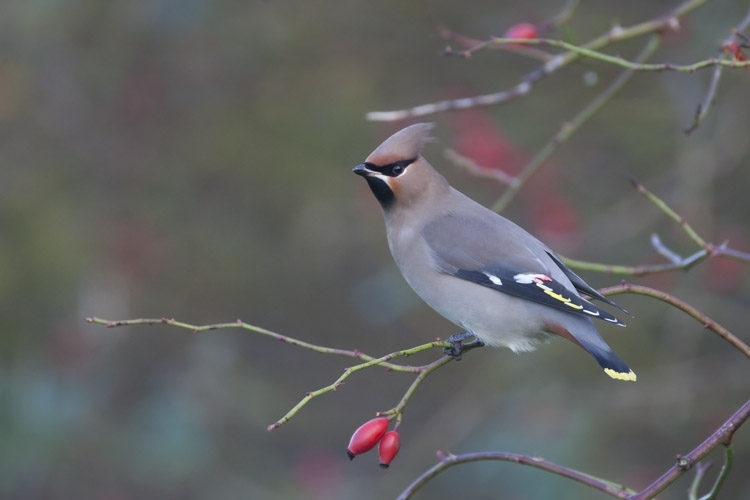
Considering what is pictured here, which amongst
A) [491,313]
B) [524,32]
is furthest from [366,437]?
[524,32]

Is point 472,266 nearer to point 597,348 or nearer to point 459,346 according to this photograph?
point 459,346

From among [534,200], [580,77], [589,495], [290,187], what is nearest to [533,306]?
[589,495]

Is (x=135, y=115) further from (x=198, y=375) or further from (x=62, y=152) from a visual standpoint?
(x=198, y=375)

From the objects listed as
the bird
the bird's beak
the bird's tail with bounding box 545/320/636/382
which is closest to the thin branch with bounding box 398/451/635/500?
the bird's tail with bounding box 545/320/636/382

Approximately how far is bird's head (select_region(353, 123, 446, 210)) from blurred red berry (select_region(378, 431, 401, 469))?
0.91 meters

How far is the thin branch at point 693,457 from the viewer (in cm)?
198

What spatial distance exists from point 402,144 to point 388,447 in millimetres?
1059

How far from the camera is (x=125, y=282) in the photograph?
18.2 ft

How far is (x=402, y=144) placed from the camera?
3.21 meters

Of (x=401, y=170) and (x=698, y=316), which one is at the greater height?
(x=698, y=316)

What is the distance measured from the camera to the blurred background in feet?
14.4

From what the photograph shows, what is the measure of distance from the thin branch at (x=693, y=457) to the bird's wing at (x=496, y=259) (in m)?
0.86

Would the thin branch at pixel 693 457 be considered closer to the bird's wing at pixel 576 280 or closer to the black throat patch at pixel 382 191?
the bird's wing at pixel 576 280

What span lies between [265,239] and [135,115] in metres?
0.94
